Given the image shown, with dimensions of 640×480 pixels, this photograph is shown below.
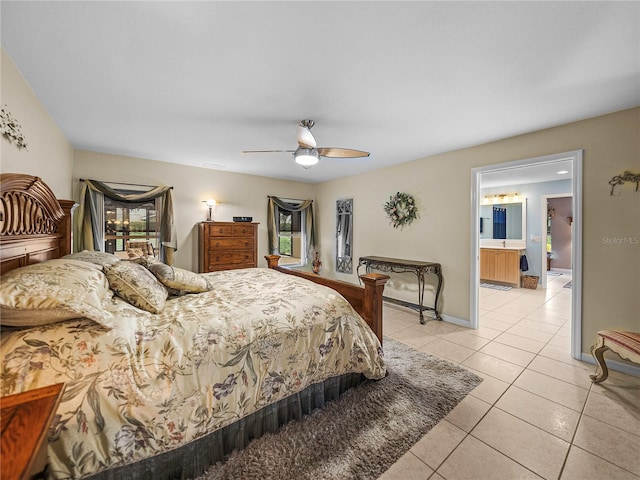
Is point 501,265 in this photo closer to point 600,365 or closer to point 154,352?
point 600,365

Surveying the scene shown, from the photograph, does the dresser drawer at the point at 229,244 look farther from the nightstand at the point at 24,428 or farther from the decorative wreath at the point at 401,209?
the nightstand at the point at 24,428

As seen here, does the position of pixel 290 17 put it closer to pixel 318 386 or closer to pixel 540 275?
pixel 318 386

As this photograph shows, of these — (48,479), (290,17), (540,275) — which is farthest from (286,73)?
(540,275)

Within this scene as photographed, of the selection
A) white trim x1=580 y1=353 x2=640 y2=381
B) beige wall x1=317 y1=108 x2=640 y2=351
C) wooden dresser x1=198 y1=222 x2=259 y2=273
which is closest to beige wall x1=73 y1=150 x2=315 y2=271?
wooden dresser x1=198 y1=222 x2=259 y2=273

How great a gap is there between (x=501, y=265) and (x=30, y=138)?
7.66 meters

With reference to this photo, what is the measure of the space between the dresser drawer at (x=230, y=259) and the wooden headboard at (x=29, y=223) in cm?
193

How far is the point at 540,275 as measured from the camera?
566 centimetres

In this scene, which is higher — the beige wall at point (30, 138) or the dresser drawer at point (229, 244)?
the beige wall at point (30, 138)

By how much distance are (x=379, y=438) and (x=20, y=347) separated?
1.86 m

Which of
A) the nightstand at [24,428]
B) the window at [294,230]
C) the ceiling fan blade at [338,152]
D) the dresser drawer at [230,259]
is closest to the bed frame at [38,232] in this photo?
the nightstand at [24,428]

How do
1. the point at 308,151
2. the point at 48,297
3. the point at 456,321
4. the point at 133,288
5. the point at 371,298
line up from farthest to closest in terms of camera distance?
1. the point at 456,321
2. the point at 308,151
3. the point at 371,298
4. the point at 133,288
5. the point at 48,297

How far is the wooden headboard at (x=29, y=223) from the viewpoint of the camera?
140 cm

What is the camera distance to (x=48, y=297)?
108 cm

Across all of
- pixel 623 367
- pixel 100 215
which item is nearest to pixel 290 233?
pixel 100 215
